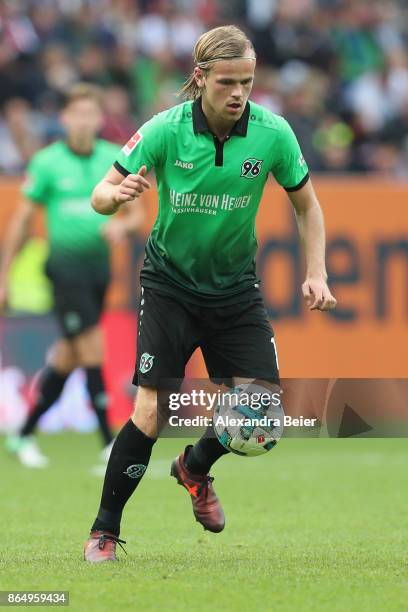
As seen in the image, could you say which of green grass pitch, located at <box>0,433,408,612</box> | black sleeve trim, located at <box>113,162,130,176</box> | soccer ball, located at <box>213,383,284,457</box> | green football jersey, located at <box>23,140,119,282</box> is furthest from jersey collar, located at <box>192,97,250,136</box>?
green football jersey, located at <box>23,140,119,282</box>

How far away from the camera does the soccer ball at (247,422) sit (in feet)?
20.2

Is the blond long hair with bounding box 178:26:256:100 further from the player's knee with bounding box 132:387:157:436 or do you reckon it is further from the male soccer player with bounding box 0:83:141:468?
the male soccer player with bounding box 0:83:141:468

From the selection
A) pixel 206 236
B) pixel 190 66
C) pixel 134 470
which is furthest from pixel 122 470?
pixel 190 66

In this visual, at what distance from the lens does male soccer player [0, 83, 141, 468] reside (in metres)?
11.1

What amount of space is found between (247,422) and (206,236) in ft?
2.92

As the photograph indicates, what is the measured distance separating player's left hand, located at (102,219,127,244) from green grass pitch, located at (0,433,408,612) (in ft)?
5.96

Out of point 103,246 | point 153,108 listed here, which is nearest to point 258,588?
point 103,246

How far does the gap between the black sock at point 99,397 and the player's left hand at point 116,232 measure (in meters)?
1.14

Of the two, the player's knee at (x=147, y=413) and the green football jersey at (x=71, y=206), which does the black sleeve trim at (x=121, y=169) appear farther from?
the green football jersey at (x=71, y=206)

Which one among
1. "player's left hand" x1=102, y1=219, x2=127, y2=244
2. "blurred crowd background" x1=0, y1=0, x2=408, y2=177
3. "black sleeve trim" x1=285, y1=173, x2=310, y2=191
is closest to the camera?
"black sleeve trim" x1=285, y1=173, x2=310, y2=191

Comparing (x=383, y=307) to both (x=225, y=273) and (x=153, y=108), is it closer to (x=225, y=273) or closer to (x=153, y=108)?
(x=153, y=108)

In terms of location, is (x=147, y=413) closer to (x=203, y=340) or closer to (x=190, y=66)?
(x=203, y=340)

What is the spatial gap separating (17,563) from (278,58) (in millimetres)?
13306

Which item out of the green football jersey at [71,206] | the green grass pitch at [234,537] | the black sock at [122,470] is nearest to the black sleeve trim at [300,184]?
the black sock at [122,470]
